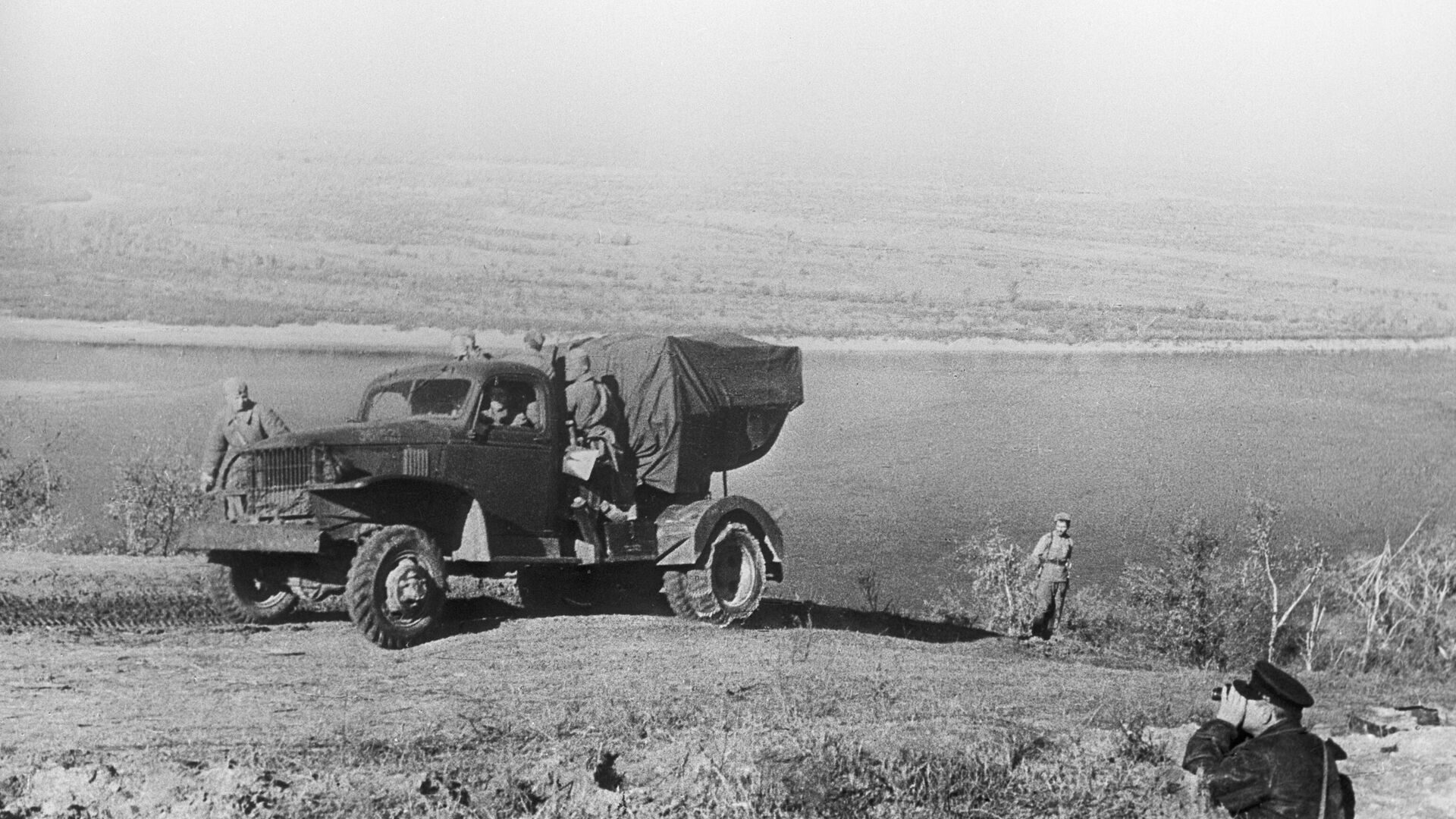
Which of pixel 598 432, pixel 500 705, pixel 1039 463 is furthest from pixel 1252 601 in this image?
pixel 500 705

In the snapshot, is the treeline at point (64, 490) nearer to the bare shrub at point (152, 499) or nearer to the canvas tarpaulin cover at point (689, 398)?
the bare shrub at point (152, 499)

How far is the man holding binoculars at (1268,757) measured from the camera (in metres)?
5.94

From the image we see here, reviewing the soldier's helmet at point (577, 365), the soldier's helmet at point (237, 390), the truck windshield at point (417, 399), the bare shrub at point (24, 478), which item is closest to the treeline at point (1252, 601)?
the soldier's helmet at point (577, 365)

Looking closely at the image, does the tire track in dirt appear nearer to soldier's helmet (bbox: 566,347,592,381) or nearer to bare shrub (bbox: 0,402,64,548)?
soldier's helmet (bbox: 566,347,592,381)

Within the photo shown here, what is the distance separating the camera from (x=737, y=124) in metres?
13.4

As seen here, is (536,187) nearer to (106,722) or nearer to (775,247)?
(775,247)

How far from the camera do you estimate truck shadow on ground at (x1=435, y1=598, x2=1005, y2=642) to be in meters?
9.69

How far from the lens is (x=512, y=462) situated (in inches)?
364

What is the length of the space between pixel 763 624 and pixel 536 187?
457cm

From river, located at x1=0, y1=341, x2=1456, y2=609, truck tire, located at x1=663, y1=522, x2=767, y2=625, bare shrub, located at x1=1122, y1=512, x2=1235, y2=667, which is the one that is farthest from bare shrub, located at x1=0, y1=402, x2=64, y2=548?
bare shrub, located at x1=1122, y1=512, x2=1235, y2=667

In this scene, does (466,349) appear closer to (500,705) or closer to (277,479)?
(277,479)

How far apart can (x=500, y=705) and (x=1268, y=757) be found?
3.38 meters

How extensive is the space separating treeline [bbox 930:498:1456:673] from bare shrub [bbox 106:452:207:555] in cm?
638

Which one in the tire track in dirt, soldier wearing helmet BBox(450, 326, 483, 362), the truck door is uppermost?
soldier wearing helmet BBox(450, 326, 483, 362)
